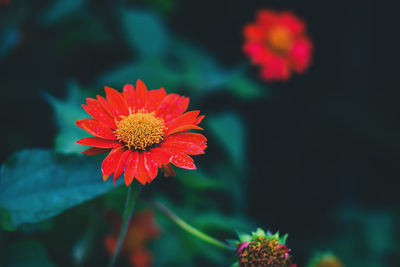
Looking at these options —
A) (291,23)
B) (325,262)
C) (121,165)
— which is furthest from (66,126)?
(291,23)

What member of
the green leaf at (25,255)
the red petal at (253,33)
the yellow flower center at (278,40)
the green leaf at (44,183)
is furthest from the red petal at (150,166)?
the yellow flower center at (278,40)

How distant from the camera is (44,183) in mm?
1022

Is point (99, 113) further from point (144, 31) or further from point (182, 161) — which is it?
point (144, 31)

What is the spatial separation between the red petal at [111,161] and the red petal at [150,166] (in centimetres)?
7

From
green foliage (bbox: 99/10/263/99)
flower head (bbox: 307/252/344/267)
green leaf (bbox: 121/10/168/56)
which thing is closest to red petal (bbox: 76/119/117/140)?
green foliage (bbox: 99/10/263/99)

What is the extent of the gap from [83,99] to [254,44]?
1.05m

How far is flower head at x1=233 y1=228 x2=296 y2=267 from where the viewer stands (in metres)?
0.87

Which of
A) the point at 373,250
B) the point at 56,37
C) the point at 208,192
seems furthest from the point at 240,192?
the point at 56,37

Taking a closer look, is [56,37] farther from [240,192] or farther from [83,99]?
[240,192]

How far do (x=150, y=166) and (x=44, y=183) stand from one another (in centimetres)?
39

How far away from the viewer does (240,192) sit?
1.96 metres

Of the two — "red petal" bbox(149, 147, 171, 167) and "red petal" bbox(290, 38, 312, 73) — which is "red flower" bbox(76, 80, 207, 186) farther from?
"red petal" bbox(290, 38, 312, 73)

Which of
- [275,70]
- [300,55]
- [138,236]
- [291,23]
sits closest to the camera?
[138,236]

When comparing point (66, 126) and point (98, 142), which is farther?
point (66, 126)
